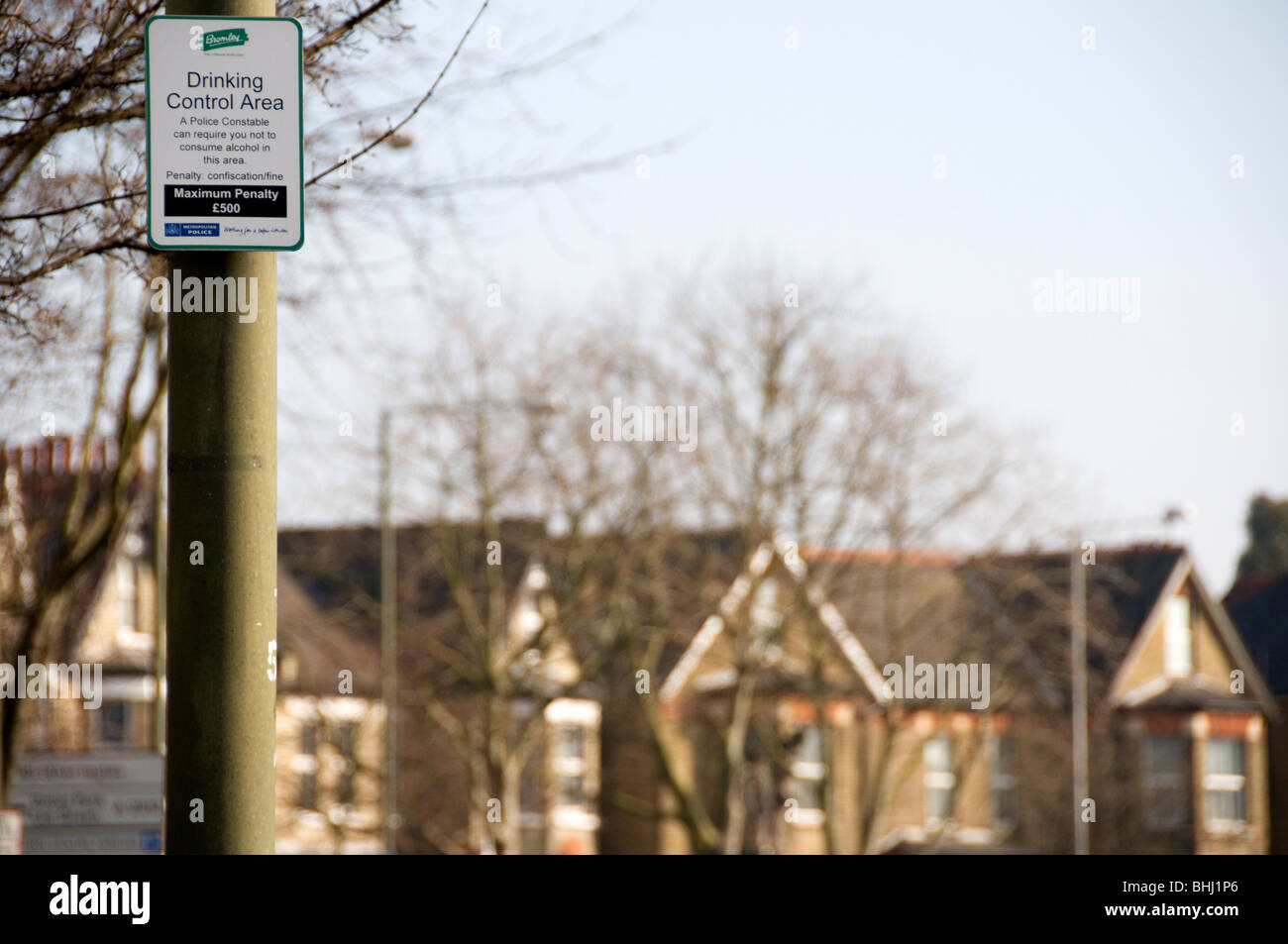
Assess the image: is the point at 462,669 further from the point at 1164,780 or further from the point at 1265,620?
the point at 1265,620

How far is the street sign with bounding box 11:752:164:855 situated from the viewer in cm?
1530

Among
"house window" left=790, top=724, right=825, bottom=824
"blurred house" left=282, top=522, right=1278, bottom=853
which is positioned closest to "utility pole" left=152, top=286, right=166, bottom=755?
"blurred house" left=282, top=522, right=1278, bottom=853

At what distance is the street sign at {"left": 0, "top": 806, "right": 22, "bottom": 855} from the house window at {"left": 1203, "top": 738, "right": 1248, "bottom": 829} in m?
34.0

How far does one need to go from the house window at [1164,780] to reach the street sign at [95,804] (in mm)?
29540

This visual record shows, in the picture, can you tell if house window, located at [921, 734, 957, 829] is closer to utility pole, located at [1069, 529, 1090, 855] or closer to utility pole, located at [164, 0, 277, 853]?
utility pole, located at [1069, 529, 1090, 855]

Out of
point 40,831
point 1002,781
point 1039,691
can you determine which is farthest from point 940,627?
point 40,831

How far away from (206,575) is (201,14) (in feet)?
3.33

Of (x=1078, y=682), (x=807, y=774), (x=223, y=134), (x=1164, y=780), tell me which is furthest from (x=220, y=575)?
(x=1164, y=780)

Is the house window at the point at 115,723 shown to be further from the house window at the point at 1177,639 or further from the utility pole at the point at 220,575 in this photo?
the utility pole at the point at 220,575

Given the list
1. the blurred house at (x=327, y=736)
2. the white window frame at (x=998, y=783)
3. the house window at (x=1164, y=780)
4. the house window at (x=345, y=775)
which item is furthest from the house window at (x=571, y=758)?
the house window at (x=1164, y=780)

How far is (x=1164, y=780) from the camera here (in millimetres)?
42000

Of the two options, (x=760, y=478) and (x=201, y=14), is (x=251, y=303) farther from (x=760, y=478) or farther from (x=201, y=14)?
(x=760, y=478)

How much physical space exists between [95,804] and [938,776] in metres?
30.8
